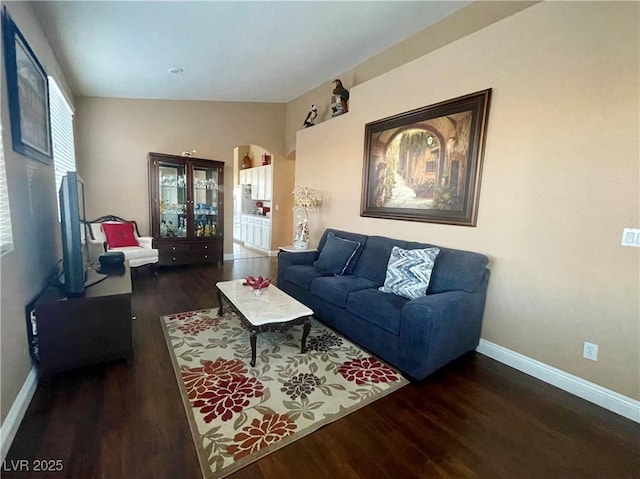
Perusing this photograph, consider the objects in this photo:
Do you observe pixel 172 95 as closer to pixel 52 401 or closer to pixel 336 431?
pixel 52 401

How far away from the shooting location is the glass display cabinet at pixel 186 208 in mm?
5098

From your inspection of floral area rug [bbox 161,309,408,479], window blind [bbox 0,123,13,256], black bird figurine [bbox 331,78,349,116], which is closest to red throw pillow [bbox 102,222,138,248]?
floral area rug [bbox 161,309,408,479]

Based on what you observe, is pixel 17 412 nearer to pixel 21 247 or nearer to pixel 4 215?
pixel 21 247

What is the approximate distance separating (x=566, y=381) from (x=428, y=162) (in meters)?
2.13

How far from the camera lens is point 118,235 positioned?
4.63 metres

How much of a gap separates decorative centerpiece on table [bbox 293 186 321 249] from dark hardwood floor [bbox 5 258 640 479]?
2.47 meters

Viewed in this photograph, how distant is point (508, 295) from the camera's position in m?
2.51

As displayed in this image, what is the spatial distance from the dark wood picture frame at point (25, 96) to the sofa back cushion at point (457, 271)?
3.16 m

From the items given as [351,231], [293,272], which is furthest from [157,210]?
[351,231]

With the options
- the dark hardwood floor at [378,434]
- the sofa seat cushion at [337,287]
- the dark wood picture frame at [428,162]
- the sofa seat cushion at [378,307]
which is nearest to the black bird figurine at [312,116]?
the dark wood picture frame at [428,162]

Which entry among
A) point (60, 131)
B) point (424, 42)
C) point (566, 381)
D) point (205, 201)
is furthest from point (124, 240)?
point (566, 381)

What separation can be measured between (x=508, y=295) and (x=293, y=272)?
2141 millimetres

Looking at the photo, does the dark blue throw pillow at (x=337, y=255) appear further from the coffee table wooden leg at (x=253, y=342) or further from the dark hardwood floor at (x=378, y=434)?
the dark hardwood floor at (x=378, y=434)

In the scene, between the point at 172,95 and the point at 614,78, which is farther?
the point at 172,95
